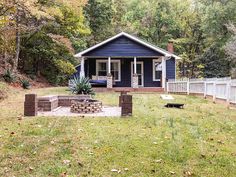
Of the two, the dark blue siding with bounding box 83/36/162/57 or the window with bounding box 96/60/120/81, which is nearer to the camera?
the dark blue siding with bounding box 83/36/162/57

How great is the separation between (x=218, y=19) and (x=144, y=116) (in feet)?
94.4

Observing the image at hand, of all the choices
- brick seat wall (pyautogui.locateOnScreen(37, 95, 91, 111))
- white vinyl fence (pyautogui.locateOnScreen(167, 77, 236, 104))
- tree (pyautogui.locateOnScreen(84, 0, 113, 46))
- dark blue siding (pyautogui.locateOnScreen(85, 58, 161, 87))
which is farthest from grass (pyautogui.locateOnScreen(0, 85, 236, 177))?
tree (pyautogui.locateOnScreen(84, 0, 113, 46))

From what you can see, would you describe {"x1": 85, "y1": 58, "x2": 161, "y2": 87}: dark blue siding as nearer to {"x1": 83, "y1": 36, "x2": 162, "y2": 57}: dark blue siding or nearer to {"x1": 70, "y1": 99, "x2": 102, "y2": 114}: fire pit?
{"x1": 83, "y1": 36, "x2": 162, "y2": 57}: dark blue siding

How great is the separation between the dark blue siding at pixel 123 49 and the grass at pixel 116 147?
16.4m

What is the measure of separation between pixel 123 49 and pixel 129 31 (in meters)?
15.7

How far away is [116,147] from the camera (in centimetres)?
604

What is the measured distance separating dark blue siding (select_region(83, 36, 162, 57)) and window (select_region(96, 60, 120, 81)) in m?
2.27

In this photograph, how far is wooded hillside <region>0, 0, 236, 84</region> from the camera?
26953 mm

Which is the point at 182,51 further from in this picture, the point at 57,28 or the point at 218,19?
the point at 57,28

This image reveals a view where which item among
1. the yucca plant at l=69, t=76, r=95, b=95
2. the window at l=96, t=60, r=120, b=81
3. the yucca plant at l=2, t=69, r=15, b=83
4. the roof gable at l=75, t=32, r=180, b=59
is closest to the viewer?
the yucca plant at l=69, t=76, r=95, b=95

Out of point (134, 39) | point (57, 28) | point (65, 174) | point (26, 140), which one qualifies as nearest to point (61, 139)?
point (26, 140)

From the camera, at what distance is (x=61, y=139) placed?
6.59 m

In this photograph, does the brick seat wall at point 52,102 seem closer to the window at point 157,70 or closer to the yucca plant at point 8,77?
the yucca plant at point 8,77

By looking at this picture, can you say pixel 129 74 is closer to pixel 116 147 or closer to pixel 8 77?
pixel 8 77
